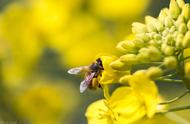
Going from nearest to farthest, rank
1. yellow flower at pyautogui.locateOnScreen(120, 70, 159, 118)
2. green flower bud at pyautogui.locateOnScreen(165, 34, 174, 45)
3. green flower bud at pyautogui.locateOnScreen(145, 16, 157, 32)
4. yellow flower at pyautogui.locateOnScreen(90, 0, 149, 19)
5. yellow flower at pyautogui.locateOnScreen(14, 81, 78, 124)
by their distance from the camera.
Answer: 1. yellow flower at pyautogui.locateOnScreen(120, 70, 159, 118)
2. green flower bud at pyautogui.locateOnScreen(165, 34, 174, 45)
3. green flower bud at pyautogui.locateOnScreen(145, 16, 157, 32)
4. yellow flower at pyautogui.locateOnScreen(14, 81, 78, 124)
5. yellow flower at pyautogui.locateOnScreen(90, 0, 149, 19)

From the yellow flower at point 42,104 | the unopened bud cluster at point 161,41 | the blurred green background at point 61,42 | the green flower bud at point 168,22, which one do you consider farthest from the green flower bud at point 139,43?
the blurred green background at point 61,42

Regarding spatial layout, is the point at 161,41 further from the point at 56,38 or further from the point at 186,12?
the point at 56,38

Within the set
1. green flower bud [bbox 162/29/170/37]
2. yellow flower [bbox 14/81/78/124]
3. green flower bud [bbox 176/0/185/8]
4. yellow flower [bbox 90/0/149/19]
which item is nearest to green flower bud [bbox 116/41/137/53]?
green flower bud [bbox 162/29/170/37]

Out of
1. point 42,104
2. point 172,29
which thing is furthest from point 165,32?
point 42,104

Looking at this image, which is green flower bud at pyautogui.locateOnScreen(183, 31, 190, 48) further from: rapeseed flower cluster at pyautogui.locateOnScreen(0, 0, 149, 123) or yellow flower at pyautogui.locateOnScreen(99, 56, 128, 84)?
rapeseed flower cluster at pyautogui.locateOnScreen(0, 0, 149, 123)

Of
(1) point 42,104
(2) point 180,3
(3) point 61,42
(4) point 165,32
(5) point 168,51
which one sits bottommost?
(5) point 168,51

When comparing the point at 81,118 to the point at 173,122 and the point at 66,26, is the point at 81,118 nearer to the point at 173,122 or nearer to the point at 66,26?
the point at 66,26
